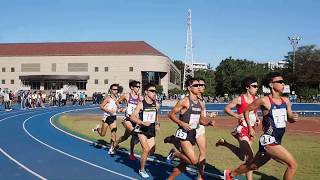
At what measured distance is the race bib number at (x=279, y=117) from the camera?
7031mm

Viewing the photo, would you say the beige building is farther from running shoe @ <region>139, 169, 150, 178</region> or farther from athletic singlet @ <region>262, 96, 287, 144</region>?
athletic singlet @ <region>262, 96, 287, 144</region>

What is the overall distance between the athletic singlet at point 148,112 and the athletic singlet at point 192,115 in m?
1.86

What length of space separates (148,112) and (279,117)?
357 cm

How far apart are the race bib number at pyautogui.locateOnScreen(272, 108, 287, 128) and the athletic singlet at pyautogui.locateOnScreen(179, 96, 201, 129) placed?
1.55 m

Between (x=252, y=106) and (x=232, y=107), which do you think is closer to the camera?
(x=252, y=106)

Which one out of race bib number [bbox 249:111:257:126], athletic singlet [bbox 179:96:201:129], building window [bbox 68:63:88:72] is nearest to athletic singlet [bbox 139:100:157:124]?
athletic singlet [bbox 179:96:201:129]

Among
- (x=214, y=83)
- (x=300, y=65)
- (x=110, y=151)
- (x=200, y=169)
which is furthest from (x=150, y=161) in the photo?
(x=214, y=83)

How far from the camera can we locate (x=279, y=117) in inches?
277

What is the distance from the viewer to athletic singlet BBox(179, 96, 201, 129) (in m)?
8.12

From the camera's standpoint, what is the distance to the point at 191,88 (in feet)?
26.9

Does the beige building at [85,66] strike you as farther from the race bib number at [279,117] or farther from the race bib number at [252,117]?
the race bib number at [279,117]

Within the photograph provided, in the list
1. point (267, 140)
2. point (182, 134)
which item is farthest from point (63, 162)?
point (267, 140)

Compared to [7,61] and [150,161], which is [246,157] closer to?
[150,161]

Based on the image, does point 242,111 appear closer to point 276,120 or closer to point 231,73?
point 276,120
